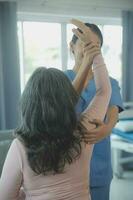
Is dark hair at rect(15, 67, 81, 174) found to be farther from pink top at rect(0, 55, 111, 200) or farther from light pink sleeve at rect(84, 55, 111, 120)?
light pink sleeve at rect(84, 55, 111, 120)

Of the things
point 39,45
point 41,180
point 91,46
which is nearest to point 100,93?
point 91,46

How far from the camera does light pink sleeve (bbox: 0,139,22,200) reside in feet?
3.34

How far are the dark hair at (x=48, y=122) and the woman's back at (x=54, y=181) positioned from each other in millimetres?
23

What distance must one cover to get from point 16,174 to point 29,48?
2.72 metres

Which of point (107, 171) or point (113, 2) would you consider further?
point (113, 2)

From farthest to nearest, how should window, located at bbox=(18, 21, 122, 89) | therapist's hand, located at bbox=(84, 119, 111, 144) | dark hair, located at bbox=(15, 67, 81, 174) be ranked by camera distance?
window, located at bbox=(18, 21, 122, 89) < therapist's hand, located at bbox=(84, 119, 111, 144) < dark hair, located at bbox=(15, 67, 81, 174)

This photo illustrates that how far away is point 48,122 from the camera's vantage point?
3.33ft

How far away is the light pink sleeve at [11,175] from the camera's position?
102 centimetres

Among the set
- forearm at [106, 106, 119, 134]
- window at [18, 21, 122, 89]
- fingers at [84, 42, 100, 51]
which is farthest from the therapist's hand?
window at [18, 21, 122, 89]

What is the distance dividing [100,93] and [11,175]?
1.46ft

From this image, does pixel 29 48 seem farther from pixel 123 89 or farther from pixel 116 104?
pixel 116 104

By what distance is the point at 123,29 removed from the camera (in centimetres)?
398

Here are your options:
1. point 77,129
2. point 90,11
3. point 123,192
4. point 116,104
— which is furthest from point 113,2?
point 77,129

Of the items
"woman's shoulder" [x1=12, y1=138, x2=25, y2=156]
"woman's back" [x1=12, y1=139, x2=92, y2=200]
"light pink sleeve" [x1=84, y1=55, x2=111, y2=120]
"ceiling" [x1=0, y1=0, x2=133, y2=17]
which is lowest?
"woman's back" [x1=12, y1=139, x2=92, y2=200]
